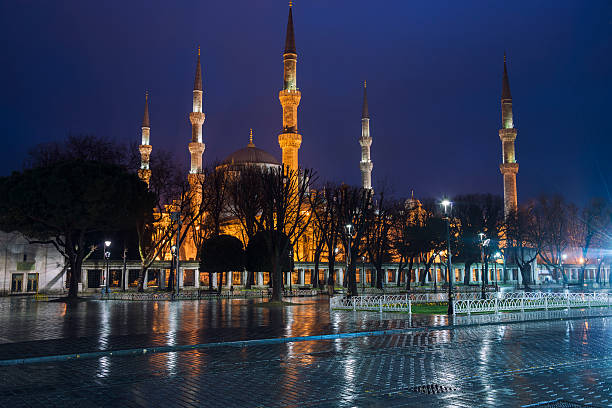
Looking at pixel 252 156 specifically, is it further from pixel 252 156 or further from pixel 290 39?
pixel 290 39

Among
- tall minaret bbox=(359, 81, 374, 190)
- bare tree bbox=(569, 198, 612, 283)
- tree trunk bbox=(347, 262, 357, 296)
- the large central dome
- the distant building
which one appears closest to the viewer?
tree trunk bbox=(347, 262, 357, 296)

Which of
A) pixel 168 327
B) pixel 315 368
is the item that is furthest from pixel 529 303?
pixel 315 368

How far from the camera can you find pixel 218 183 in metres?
48.1

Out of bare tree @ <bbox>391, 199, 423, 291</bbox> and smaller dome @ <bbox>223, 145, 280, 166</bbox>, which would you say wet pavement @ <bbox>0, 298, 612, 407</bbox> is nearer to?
bare tree @ <bbox>391, 199, 423, 291</bbox>

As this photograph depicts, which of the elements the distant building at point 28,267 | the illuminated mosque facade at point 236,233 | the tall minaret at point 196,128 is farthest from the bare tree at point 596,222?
the distant building at point 28,267

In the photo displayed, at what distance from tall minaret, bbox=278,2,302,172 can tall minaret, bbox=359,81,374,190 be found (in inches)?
682

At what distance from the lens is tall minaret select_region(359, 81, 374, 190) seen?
7850 centimetres

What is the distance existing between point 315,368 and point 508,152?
70620mm

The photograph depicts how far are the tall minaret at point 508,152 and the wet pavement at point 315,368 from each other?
191 ft

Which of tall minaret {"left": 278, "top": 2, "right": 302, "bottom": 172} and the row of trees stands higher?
tall minaret {"left": 278, "top": 2, "right": 302, "bottom": 172}

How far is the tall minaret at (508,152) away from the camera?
73.6 m

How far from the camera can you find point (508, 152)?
7462 centimetres

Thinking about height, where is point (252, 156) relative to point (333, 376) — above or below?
above

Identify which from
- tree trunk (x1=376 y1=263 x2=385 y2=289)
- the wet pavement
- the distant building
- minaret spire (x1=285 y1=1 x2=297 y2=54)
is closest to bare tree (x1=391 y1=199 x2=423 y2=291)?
tree trunk (x1=376 y1=263 x2=385 y2=289)
